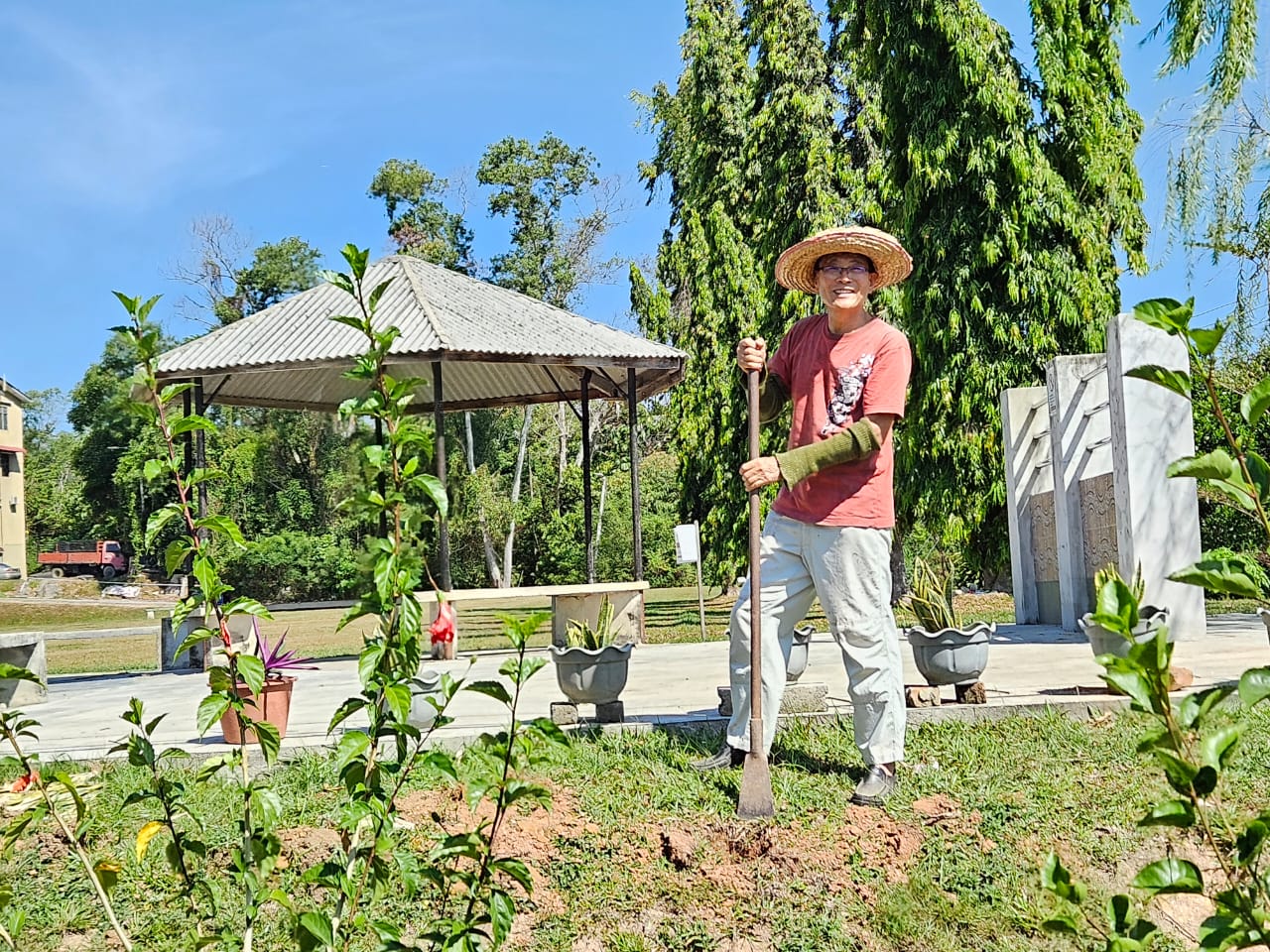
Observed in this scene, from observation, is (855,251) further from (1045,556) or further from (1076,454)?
(1045,556)

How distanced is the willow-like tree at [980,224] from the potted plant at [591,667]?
862cm

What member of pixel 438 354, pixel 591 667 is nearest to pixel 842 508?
pixel 591 667

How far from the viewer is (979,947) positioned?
3539 mm

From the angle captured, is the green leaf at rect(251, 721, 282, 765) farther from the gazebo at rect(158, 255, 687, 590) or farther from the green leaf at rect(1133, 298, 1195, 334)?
the gazebo at rect(158, 255, 687, 590)

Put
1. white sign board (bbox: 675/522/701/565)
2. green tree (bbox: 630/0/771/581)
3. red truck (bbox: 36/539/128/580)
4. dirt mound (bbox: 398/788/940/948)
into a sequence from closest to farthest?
dirt mound (bbox: 398/788/940/948) < white sign board (bbox: 675/522/701/565) < green tree (bbox: 630/0/771/581) < red truck (bbox: 36/539/128/580)

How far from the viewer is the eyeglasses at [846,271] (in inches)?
188

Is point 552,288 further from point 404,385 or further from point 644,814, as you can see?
point 404,385

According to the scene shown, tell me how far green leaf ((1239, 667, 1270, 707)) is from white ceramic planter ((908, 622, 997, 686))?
438 cm

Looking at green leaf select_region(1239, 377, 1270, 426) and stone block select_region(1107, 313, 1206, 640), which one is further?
stone block select_region(1107, 313, 1206, 640)

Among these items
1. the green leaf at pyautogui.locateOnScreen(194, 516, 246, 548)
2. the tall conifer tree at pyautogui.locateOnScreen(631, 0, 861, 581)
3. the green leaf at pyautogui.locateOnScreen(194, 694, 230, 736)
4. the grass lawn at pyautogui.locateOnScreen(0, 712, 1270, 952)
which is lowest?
the grass lawn at pyautogui.locateOnScreen(0, 712, 1270, 952)

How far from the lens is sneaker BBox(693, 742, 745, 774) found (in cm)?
487

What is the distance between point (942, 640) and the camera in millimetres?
5582

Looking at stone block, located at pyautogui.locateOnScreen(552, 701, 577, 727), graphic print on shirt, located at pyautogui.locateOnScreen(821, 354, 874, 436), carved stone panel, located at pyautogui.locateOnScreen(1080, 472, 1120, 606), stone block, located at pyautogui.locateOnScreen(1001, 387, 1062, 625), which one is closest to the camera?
graphic print on shirt, located at pyautogui.locateOnScreen(821, 354, 874, 436)

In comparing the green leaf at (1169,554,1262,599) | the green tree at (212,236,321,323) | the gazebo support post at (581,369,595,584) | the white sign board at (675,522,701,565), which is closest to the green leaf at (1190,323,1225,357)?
the green leaf at (1169,554,1262,599)
